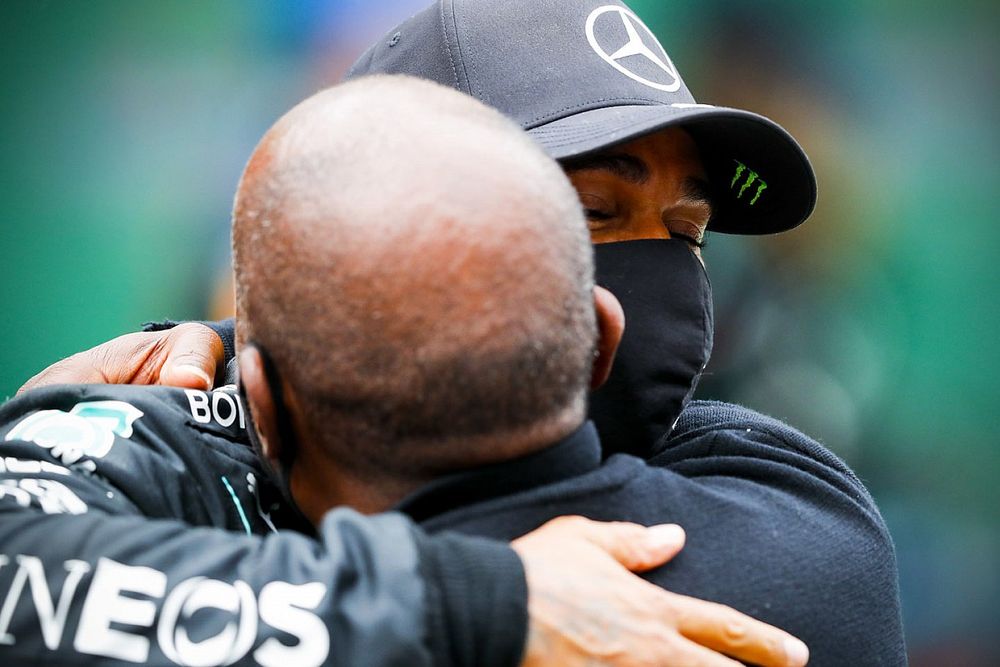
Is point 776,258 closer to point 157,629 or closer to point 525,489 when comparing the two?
point 525,489

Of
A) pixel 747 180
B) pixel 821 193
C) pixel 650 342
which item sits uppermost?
pixel 747 180

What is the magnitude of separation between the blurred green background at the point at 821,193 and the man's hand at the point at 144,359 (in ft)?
4.33

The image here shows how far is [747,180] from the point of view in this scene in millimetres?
1489

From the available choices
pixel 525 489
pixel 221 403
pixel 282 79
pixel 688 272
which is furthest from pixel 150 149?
pixel 525 489

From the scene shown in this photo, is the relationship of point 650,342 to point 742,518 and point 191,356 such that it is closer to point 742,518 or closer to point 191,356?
point 742,518

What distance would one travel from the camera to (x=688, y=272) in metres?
1.30

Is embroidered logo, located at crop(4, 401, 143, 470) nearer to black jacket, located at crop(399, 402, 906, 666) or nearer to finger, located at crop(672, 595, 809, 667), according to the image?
black jacket, located at crop(399, 402, 906, 666)

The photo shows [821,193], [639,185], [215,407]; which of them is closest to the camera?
[215,407]

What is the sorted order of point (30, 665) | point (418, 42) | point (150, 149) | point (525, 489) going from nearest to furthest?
point (30, 665) < point (525, 489) < point (418, 42) < point (150, 149)

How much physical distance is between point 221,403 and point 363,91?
519 millimetres

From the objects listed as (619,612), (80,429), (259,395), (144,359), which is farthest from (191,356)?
(619,612)

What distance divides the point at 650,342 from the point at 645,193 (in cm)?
25

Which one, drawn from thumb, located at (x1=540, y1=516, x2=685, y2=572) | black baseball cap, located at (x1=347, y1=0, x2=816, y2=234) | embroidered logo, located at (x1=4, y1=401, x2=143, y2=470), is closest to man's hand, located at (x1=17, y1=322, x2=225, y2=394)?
embroidered logo, located at (x1=4, y1=401, x2=143, y2=470)

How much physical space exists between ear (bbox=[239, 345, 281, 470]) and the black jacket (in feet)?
0.50
